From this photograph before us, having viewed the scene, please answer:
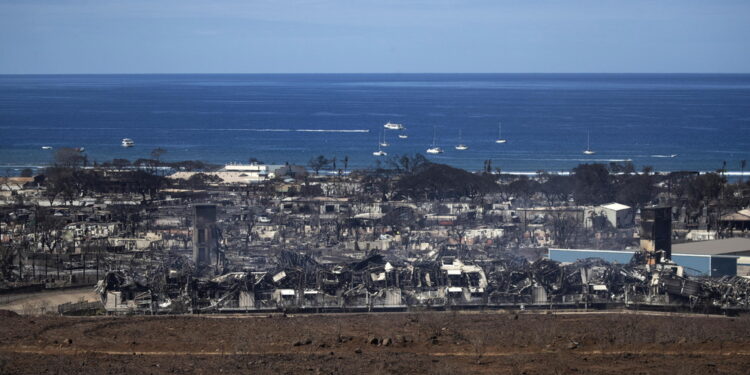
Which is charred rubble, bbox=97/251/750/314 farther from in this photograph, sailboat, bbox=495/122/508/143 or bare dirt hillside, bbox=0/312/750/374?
sailboat, bbox=495/122/508/143

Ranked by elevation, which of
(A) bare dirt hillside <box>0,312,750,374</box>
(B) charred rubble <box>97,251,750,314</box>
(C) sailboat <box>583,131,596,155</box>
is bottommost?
(A) bare dirt hillside <box>0,312,750,374</box>

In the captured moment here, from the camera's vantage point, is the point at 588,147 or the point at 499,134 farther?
the point at 499,134

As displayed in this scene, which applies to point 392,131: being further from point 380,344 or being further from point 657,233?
point 380,344

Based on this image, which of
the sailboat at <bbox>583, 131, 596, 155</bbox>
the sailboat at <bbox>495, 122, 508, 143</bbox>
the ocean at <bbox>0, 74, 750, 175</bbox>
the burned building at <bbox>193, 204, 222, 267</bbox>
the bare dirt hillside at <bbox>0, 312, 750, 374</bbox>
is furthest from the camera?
the sailboat at <bbox>495, 122, 508, 143</bbox>

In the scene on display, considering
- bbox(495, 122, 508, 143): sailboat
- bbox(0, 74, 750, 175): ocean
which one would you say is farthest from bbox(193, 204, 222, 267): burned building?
bbox(495, 122, 508, 143): sailboat

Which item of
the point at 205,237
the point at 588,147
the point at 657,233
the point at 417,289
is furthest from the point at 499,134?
the point at 417,289

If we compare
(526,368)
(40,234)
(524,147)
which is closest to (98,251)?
(40,234)
